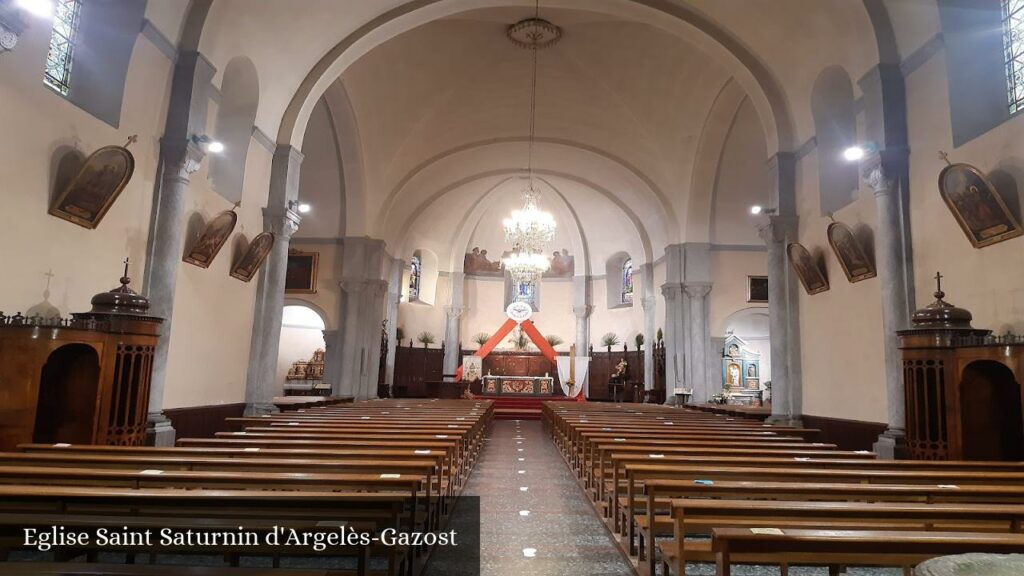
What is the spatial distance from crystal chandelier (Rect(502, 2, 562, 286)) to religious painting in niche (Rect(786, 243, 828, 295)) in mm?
6603

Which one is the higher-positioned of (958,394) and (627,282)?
(627,282)

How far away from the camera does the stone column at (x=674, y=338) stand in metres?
16.9

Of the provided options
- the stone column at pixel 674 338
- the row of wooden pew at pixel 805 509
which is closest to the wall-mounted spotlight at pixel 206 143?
the row of wooden pew at pixel 805 509

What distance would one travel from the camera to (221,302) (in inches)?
372

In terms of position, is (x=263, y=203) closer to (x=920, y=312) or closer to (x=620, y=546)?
(x=620, y=546)

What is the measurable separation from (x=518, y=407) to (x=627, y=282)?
24.1ft

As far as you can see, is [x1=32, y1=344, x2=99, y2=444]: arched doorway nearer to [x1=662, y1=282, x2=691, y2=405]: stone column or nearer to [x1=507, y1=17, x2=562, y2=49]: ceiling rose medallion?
[x1=507, y1=17, x2=562, y2=49]: ceiling rose medallion

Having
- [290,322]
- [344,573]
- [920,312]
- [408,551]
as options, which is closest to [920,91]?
[920,312]

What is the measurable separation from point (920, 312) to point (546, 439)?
767 cm

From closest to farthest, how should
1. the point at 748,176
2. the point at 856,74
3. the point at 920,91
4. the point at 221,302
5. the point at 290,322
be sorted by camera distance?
the point at 920,91, the point at 856,74, the point at 221,302, the point at 748,176, the point at 290,322

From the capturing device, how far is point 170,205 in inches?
305

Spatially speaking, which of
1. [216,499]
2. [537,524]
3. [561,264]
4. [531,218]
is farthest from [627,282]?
[216,499]

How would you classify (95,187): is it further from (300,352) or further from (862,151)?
(300,352)

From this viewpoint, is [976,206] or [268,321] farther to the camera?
[268,321]
